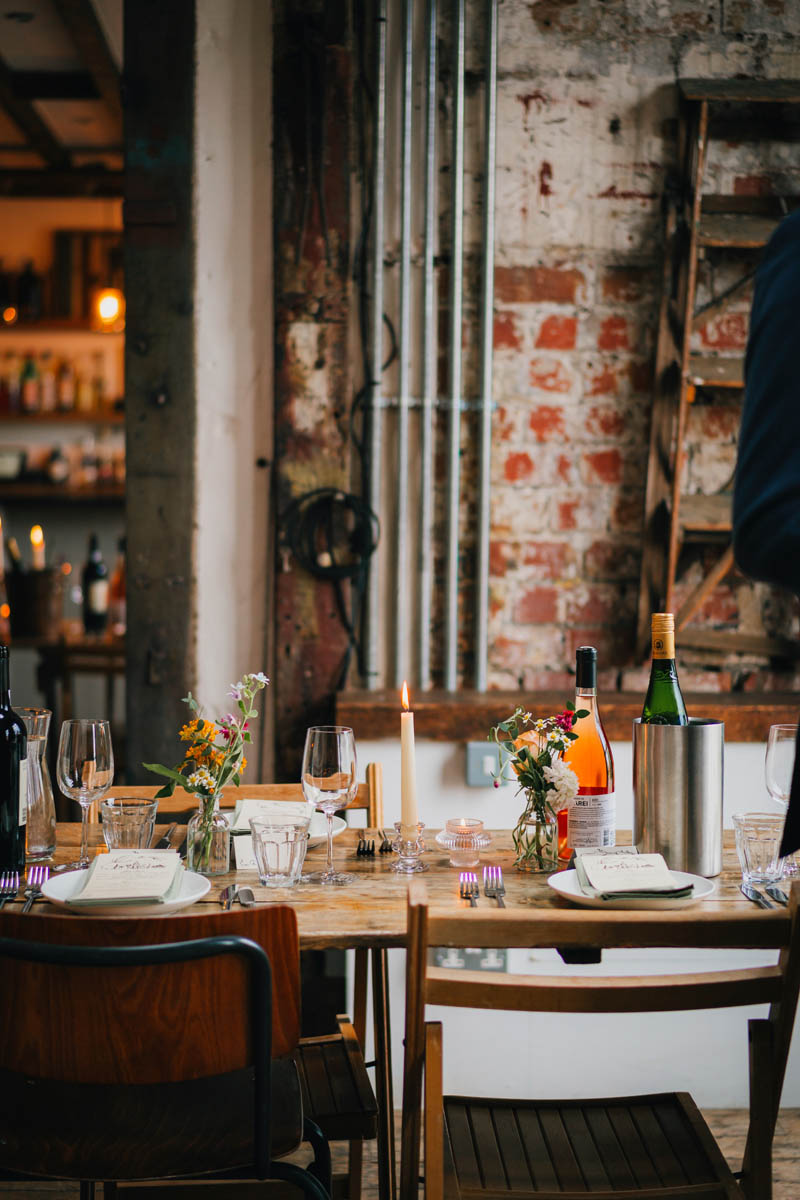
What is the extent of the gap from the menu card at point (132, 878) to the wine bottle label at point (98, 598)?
3.00m

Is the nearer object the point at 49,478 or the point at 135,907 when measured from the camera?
the point at 135,907

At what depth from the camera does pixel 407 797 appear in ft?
4.95

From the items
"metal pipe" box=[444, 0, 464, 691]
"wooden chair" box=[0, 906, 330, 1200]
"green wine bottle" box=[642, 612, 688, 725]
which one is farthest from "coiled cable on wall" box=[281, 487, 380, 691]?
"wooden chair" box=[0, 906, 330, 1200]

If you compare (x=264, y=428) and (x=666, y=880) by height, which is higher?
(x=264, y=428)

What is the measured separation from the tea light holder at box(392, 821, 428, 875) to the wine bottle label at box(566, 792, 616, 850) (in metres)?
0.22

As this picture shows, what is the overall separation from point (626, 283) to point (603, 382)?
228 millimetres

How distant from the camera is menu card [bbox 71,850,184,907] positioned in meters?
1.29

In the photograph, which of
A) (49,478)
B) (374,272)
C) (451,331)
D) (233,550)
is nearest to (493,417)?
(451,331)

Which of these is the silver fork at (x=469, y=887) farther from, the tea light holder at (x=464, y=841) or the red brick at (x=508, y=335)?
the red brick at (x=508, y=335)

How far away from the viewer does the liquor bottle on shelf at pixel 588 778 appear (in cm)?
152

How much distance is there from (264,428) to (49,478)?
2946mm

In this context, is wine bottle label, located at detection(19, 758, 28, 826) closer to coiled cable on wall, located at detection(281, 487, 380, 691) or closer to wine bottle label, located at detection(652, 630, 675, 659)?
wine bottle label, located at detection(652, 630, 675, 659)

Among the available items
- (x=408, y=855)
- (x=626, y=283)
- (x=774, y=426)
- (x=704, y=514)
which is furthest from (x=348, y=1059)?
(x=626, y=283)

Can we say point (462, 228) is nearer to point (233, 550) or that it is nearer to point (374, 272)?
point (374, 272)
